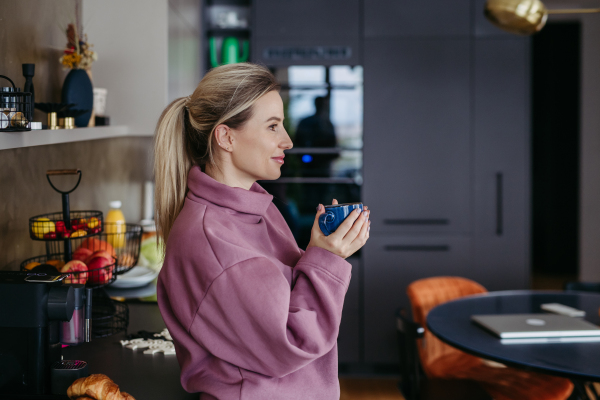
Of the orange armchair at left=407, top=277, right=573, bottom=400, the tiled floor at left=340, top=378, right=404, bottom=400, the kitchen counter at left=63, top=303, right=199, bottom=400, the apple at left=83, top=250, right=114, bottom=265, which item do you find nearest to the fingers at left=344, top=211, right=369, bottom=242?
the kitchen counter at left=63, top=303, right=199, bottom=400

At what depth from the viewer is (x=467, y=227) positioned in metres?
3.57

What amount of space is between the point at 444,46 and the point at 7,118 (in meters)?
2.84

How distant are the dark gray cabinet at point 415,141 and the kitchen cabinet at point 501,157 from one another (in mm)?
84

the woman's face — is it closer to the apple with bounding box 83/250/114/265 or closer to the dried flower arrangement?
the apple with bounding box 83/250/114/265

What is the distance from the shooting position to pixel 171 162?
1195 millimetres

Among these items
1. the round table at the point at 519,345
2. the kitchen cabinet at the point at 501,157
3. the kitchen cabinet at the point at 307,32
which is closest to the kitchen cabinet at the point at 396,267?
the kitchen cabinet at the point at 501,157

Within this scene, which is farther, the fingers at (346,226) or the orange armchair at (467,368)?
the orange armchair at (467,368)

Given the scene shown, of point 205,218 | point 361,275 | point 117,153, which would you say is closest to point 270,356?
point 205,218

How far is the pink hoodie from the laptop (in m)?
1.08

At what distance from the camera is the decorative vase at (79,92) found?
1.68 m

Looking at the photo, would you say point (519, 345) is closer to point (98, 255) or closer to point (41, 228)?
point (98, 255)

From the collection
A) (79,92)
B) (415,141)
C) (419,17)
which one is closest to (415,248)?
(415,141)

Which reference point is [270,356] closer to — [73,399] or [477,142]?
[73,399]

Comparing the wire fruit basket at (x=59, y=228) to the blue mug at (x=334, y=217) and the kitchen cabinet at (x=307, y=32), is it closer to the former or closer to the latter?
the blue mug at (x=334, y=217)
